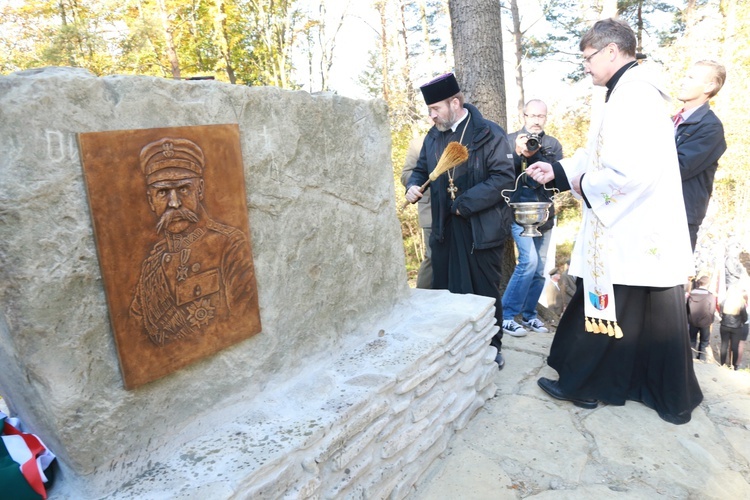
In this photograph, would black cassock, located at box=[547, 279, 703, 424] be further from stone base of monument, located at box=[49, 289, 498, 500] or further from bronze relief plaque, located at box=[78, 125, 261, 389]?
bronze relief plaque, located at box=[78, 125, 261, 389]

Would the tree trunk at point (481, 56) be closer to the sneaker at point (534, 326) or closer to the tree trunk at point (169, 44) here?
the sneaker at point (534, 326)

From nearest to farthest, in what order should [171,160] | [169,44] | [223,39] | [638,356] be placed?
[171,160]
[638,356]
[169,44]
[223,39]

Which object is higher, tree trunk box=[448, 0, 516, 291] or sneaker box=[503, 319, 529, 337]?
tree trunk box=[448, 0, 516, 291]

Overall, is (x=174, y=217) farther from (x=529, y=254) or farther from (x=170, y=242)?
(x=529, y=254)

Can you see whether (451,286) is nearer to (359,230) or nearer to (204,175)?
(359,230)

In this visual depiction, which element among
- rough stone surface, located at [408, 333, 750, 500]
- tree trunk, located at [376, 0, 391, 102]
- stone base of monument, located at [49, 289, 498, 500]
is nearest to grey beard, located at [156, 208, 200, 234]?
stone base of monument, located at [49, 289, 498, 500]

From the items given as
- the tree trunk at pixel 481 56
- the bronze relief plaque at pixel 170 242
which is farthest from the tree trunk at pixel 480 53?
the bronze relief plaque at pixel 170 242

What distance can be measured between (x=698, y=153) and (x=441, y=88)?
170cm

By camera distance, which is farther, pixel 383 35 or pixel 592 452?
pixel 383 35

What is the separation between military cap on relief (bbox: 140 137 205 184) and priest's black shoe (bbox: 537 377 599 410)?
2.37 meters

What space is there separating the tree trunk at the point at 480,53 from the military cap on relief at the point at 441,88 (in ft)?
5.51

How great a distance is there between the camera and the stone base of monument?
57.5 inches

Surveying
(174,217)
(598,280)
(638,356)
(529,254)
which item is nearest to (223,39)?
(529,254)

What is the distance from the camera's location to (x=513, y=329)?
4.00m
